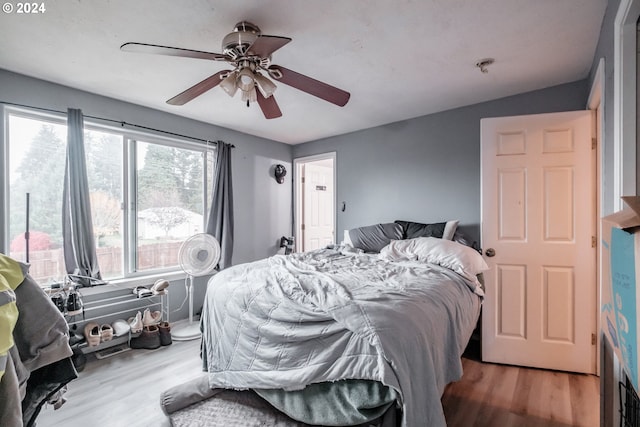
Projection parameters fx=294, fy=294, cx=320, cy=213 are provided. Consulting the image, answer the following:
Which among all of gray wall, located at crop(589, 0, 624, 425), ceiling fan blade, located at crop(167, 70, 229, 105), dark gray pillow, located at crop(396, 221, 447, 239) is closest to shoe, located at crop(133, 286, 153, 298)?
ceiling fan blade, located at crop(167, 70, 229, 105)

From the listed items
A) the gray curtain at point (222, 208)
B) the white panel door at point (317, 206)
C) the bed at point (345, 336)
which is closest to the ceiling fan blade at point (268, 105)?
the bed at point (345, 336)

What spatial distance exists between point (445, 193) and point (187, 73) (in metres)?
2.78

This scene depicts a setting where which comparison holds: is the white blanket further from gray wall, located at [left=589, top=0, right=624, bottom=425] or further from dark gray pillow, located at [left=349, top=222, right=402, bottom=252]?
dark gray pillow, located at [left=349, top=222, right=402, bottom=252]

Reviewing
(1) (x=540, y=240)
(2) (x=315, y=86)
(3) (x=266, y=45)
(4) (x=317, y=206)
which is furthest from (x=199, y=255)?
(1) (x=540, y=240)

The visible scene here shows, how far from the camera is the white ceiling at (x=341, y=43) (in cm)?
165

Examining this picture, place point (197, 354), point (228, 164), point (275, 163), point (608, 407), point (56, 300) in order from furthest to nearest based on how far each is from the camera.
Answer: point (275, 163)
point (228, 164)
point (197, 354)
point (56, 300)
point (608, 407)

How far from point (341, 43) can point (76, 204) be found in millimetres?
2636

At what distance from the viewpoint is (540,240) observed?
93.7 inches

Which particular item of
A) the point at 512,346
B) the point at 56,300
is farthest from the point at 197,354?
the point at 512,346

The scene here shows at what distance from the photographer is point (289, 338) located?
151cm

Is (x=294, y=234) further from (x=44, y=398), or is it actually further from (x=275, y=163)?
(x=44, y=398)

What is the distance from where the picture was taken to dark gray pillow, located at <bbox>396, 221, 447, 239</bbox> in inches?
119

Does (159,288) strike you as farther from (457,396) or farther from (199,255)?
(457,396)

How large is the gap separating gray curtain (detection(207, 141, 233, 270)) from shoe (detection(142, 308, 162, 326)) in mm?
866
